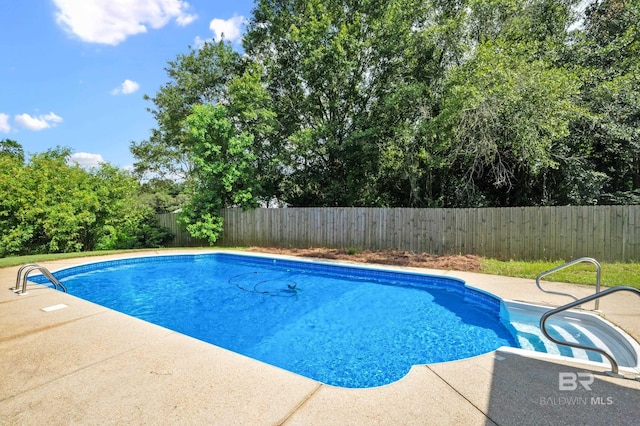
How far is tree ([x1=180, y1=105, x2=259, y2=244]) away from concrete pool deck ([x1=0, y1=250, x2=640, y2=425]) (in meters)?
9.07

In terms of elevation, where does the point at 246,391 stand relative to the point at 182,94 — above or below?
below

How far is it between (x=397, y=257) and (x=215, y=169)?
774cm

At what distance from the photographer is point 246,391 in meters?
2.26

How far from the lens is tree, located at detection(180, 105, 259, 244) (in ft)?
39.2

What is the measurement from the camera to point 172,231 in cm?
1367

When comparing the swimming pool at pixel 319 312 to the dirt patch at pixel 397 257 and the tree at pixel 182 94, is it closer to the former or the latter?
the dirt patch at pixel 397 257

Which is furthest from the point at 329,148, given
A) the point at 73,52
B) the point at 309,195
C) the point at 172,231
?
the point at 73,52

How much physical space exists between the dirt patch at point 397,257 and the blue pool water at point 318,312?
0.89 meters

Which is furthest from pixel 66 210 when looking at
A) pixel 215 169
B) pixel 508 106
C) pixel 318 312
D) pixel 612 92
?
pixel 612 92

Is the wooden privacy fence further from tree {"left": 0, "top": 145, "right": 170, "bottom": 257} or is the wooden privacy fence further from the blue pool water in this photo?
tree {"left": 0, "top": 145, "right": 170, "bottom": 257}

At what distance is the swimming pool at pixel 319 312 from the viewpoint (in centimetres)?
383

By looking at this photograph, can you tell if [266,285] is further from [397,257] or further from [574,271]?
[574,271]

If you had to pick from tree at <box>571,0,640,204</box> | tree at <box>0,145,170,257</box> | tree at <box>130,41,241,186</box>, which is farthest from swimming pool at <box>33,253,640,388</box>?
tree at <box>130,41,241,186</box>

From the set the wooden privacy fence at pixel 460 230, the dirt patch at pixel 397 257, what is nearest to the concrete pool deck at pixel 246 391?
the dirt patch at pixel 397 257
